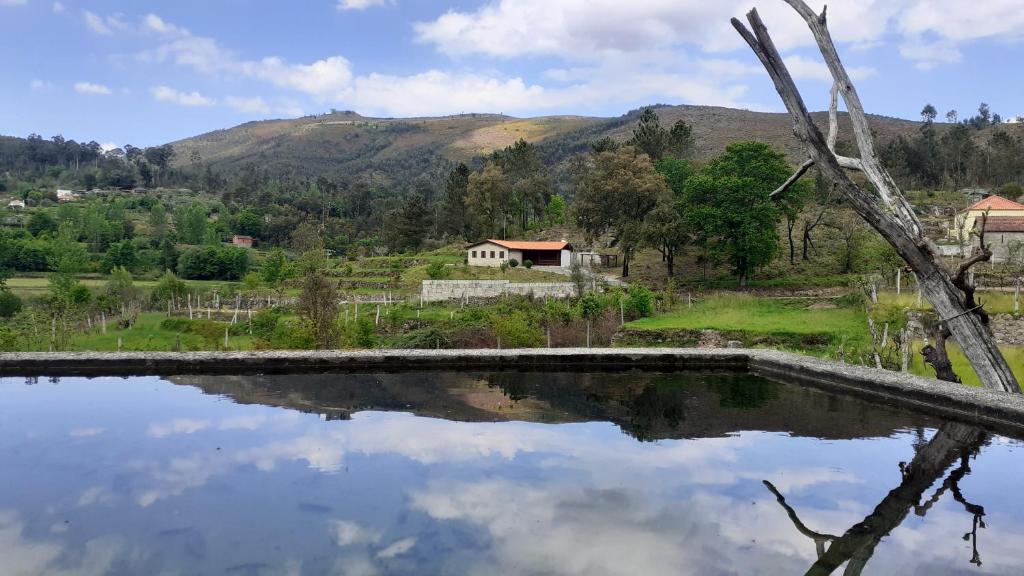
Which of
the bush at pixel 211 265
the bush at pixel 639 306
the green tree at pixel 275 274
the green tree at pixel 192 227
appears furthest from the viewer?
the green tree at pixel 192 227

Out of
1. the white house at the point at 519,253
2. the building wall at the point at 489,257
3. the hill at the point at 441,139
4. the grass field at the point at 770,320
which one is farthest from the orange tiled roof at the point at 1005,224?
the hill at the point at 441,139

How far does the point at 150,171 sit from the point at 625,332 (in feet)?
354

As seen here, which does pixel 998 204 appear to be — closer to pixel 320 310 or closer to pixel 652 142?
pixel 652 142

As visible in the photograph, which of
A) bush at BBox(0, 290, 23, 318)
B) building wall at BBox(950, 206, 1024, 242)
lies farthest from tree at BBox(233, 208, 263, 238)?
building wall at BBox(950, 206, 1024, 242)

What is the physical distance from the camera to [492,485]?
15.5 ft

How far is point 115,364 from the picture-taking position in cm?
888

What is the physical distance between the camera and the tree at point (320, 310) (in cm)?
1346

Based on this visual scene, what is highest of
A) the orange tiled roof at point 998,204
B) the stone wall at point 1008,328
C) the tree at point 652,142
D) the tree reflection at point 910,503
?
the tree at point 652,142

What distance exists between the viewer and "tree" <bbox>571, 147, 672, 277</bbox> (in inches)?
1430

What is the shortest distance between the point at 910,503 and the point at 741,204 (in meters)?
28.3

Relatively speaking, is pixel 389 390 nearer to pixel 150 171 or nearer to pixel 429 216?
pixel 429 216

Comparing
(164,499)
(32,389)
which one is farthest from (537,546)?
(32,389)

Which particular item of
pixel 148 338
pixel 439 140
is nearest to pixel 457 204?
pixel 148 338

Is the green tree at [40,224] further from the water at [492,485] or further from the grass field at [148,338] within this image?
the water at [492,485]
